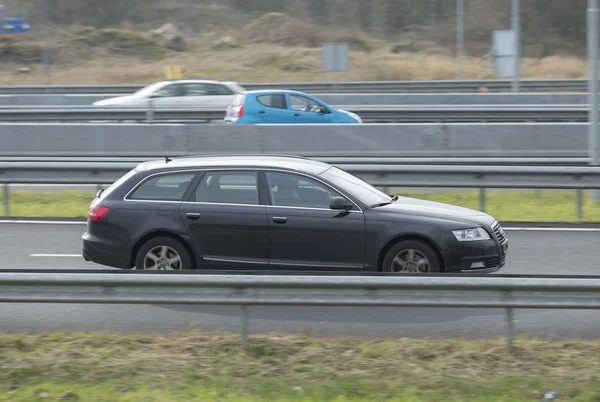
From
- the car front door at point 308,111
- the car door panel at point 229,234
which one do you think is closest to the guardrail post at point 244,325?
the car door panel at point 229,234

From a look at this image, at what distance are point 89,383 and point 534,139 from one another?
14236 mm

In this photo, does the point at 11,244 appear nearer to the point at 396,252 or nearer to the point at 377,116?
the point at 396,252

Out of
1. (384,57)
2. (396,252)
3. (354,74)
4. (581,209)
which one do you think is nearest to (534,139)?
(581,209)

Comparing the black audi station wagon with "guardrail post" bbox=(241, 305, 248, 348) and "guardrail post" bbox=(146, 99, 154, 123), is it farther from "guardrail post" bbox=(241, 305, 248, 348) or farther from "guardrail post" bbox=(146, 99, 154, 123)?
"guardrail post" bbox=(146, 99, 154, 123)

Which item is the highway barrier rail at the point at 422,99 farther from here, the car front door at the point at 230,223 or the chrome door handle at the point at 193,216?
the chrome door handle at the point at 193,216

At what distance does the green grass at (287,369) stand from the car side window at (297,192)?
2111 mm

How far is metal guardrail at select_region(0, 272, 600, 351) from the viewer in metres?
6.49

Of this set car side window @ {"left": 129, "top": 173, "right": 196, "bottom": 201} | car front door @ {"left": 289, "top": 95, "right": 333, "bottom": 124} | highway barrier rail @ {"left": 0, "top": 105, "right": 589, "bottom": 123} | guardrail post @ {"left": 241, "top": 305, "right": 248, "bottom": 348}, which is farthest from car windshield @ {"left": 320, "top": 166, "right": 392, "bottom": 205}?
highway barrier rail @ {"left": 0, "top": 105, "right": 589, "bottom": 123}

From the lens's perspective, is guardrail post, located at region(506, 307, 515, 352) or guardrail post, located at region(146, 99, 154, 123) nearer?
guardrail post, located at region(506, 307, 515, 352)

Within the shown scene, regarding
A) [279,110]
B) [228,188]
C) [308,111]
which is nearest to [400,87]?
[308,111]

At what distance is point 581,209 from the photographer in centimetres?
1378

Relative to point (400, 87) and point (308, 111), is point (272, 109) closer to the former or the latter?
point (308, 111)

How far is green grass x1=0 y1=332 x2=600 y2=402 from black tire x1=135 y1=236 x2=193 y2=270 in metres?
1.85

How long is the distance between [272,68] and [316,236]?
41.4 metres
